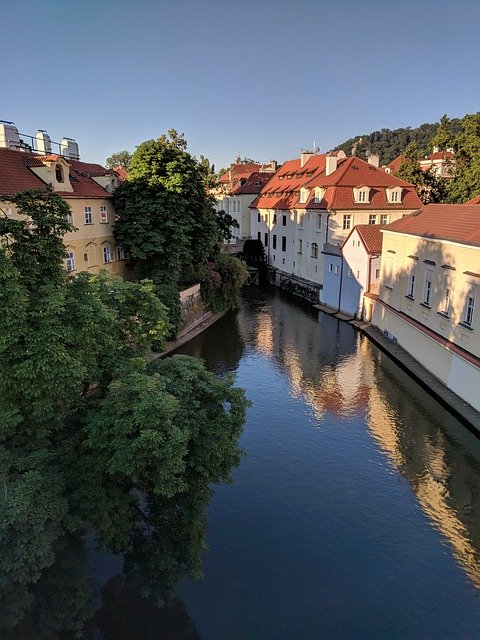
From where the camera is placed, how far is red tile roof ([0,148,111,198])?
23.6m

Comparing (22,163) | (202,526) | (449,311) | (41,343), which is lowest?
(202,526)

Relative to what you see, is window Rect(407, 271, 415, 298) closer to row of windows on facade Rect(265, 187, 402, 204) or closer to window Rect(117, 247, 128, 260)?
row of windows on facade Rect(265, 187, 402, 204)

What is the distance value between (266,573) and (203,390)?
535 cm

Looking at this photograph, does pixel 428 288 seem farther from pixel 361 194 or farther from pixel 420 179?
pixel 420 179

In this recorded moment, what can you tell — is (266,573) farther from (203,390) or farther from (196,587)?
(203,390)

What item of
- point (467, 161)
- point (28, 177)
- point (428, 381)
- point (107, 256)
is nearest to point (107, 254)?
point (107, 256)

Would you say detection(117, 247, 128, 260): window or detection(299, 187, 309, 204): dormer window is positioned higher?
detection(299, 187, 309, 204): dormer window

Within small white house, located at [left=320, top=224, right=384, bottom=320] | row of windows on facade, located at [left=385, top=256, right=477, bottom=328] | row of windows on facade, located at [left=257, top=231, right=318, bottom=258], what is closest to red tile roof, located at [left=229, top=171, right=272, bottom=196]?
row of windows on facade, located at [left=257, top=231, right=318, bottom=258]

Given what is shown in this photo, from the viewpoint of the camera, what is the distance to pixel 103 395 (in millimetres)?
10141

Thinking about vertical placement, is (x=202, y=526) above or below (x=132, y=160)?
below

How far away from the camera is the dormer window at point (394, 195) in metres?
39.4

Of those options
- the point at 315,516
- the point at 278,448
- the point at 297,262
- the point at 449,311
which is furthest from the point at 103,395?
the point at 297,262

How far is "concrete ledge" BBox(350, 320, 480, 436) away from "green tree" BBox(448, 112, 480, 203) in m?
15.6

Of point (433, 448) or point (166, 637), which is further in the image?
point (433, 448)
